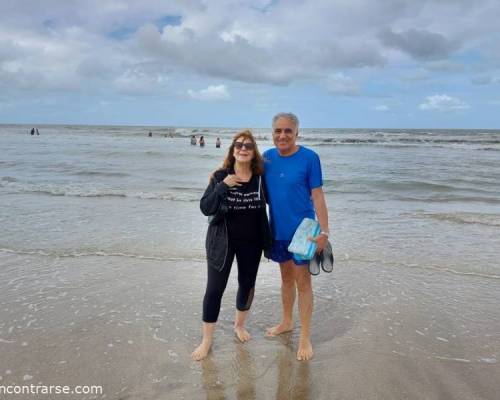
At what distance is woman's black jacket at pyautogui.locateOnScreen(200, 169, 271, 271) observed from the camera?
3455 millimetres

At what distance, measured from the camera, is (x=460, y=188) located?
1521cm

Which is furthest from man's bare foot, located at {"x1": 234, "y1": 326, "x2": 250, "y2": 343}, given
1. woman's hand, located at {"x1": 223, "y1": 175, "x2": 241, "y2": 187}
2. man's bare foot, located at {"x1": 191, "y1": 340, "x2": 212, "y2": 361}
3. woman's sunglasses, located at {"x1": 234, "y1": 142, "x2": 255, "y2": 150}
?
woman's sunglasses, located at {"x1": 234, "y1": 142, "x2": 255, "y2": 150}

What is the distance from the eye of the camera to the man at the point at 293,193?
350cm

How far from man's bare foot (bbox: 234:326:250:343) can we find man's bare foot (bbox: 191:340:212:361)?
34cm

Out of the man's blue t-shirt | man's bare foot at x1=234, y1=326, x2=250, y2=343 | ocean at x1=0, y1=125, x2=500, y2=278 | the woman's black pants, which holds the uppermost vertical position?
the man's blue t-shirt

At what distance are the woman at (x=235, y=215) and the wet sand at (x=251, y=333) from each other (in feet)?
1.69

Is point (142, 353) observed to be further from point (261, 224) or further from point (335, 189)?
point (335, 189)

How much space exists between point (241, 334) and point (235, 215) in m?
1.27

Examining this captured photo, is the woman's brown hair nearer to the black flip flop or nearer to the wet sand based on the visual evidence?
the black flip flop

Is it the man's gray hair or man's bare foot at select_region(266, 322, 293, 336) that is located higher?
the man's gray hair

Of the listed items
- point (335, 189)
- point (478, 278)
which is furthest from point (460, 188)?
point (478, 278)

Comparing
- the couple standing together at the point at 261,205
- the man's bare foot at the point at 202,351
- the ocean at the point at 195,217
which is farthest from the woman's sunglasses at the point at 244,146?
the ocean at the point at 195,217

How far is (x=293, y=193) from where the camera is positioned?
3514 millimetres

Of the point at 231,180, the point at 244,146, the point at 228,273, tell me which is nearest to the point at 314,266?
the point at 228,273
